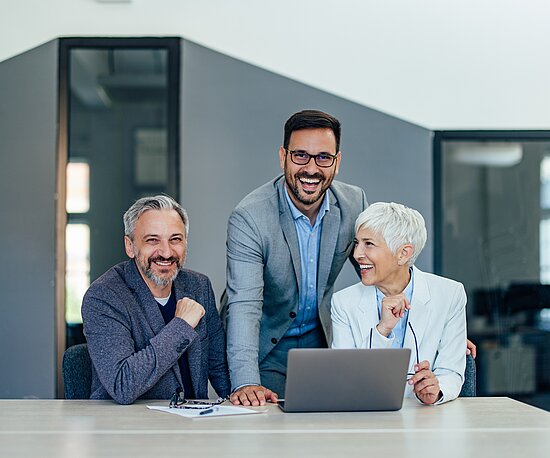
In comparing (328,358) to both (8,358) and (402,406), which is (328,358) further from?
(8,358)

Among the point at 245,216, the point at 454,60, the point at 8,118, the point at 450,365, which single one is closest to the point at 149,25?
the point at 8,118

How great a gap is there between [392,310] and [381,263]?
0.22 m

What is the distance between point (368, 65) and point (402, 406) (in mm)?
2688

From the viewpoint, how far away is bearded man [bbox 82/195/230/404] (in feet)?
9.29


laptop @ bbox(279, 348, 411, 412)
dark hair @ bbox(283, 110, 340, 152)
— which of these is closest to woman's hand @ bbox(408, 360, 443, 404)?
laptop @ bbox(279, 348, 411, 412)

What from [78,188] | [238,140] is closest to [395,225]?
[238,140]

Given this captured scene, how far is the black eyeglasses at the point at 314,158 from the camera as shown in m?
3.25

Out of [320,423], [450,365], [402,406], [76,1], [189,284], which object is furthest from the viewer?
[76,1]

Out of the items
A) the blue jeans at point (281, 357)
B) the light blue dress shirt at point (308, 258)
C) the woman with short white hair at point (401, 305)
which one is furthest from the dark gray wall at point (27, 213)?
the woman with short white hair at point (401, 305)

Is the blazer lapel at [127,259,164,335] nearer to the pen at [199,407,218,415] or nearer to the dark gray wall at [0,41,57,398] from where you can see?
the pen at [199,407,218,415]

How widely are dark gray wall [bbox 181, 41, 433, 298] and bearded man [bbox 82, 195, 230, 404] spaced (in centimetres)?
167

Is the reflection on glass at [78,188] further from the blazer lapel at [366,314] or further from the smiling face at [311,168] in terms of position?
the blazer lapel at [366,314]

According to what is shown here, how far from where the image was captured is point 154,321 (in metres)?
3.03

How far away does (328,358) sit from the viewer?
251 cm
